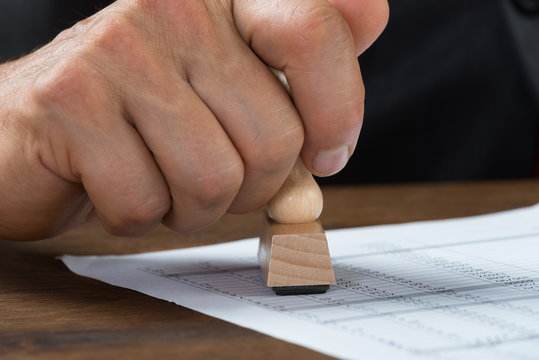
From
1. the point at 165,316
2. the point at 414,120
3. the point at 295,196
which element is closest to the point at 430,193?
the point at 414,120

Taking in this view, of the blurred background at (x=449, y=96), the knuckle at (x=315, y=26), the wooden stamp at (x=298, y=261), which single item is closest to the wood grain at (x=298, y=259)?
the wooden stamp at (x=298, y=261)

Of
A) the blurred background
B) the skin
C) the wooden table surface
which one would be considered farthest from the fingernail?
the blurred background

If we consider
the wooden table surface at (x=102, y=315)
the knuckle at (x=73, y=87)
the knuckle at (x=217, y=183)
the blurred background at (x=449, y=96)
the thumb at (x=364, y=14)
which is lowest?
the wooden table surface at (x=102, y=315)

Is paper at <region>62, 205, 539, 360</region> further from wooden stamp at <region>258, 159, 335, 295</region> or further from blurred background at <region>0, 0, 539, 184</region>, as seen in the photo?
blurred background at <region>0, 0, 539, 184</region>

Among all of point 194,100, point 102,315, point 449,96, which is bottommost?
point 102,315

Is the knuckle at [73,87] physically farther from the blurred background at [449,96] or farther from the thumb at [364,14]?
the blurred background at [449,96]

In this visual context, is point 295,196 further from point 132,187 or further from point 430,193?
point 430,193

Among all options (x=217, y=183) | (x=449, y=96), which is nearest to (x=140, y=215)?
(x=217, y=183)

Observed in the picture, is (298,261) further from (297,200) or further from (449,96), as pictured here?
(449,96)
